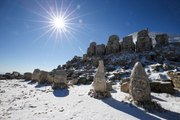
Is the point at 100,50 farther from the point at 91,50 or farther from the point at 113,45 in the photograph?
the point at 113,45

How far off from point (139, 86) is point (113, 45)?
6869cm

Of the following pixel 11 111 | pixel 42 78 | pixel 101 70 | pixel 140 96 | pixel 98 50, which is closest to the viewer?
pixel 11 111

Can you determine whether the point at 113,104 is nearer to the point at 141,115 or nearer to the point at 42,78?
the point at 141,115

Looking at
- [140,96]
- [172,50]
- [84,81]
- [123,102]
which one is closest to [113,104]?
[123,102]

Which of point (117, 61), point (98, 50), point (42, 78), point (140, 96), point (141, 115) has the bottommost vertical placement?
point (141, 115)

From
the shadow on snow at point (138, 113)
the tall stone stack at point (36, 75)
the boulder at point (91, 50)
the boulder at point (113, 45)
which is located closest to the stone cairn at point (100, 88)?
the shadow on snow at point (138, 113)

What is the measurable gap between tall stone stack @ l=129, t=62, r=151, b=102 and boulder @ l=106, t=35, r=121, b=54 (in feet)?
217

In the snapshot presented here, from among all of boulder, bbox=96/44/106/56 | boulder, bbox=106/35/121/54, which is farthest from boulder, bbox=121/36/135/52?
boulder, bbox=96/44/106/56

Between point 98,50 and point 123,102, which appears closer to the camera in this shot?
point 123,102

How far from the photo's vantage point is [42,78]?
37.1m

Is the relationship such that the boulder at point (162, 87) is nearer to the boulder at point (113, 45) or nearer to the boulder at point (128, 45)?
the boulder at point (128, 45)

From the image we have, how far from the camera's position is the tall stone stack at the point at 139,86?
14297mm

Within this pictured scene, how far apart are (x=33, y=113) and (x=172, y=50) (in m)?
63.8

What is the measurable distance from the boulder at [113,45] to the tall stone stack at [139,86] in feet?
217
